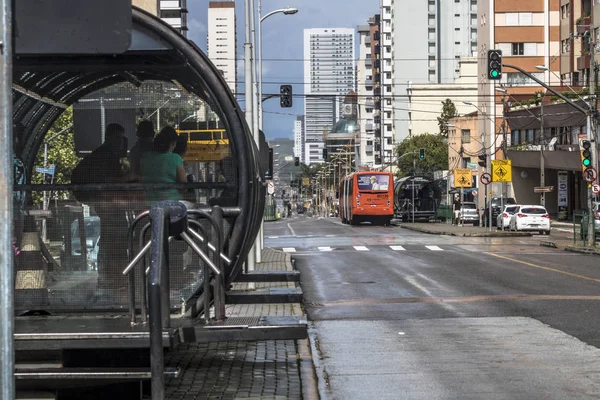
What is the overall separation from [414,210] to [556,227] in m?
15.1

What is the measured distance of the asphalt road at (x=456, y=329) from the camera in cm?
888

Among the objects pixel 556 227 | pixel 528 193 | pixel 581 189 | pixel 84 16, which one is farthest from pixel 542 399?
pixel 528 193

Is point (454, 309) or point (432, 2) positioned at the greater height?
point (432, 2)

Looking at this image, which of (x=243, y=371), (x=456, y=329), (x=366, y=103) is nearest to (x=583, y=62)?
(x=456, y=329)

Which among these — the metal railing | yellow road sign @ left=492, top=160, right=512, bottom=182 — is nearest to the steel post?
the metal railing

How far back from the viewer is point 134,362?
6602 mm

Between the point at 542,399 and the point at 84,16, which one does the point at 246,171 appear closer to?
the point at 542,399

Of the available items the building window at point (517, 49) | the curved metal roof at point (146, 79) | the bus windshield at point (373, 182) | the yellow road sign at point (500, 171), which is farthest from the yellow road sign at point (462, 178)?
the curved metal roof at point (146, 79)

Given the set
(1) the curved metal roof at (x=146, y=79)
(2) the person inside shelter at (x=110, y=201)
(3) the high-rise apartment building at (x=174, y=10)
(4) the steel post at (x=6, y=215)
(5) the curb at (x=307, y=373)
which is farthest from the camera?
(3) the high-rise apartment building at (x=174, y=10)

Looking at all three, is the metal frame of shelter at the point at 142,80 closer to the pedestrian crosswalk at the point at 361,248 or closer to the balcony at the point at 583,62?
the pedestrian crosswalk at the point at 361,248

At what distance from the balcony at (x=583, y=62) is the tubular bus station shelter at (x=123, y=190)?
5989 cm

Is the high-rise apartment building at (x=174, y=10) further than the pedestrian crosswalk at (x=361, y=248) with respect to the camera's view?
Yes

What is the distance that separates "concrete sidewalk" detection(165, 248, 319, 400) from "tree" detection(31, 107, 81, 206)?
6.37ft

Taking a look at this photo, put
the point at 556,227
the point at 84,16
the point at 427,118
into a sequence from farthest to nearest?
the point at 427,118 < the point at 556,227 < the point at 84,16
